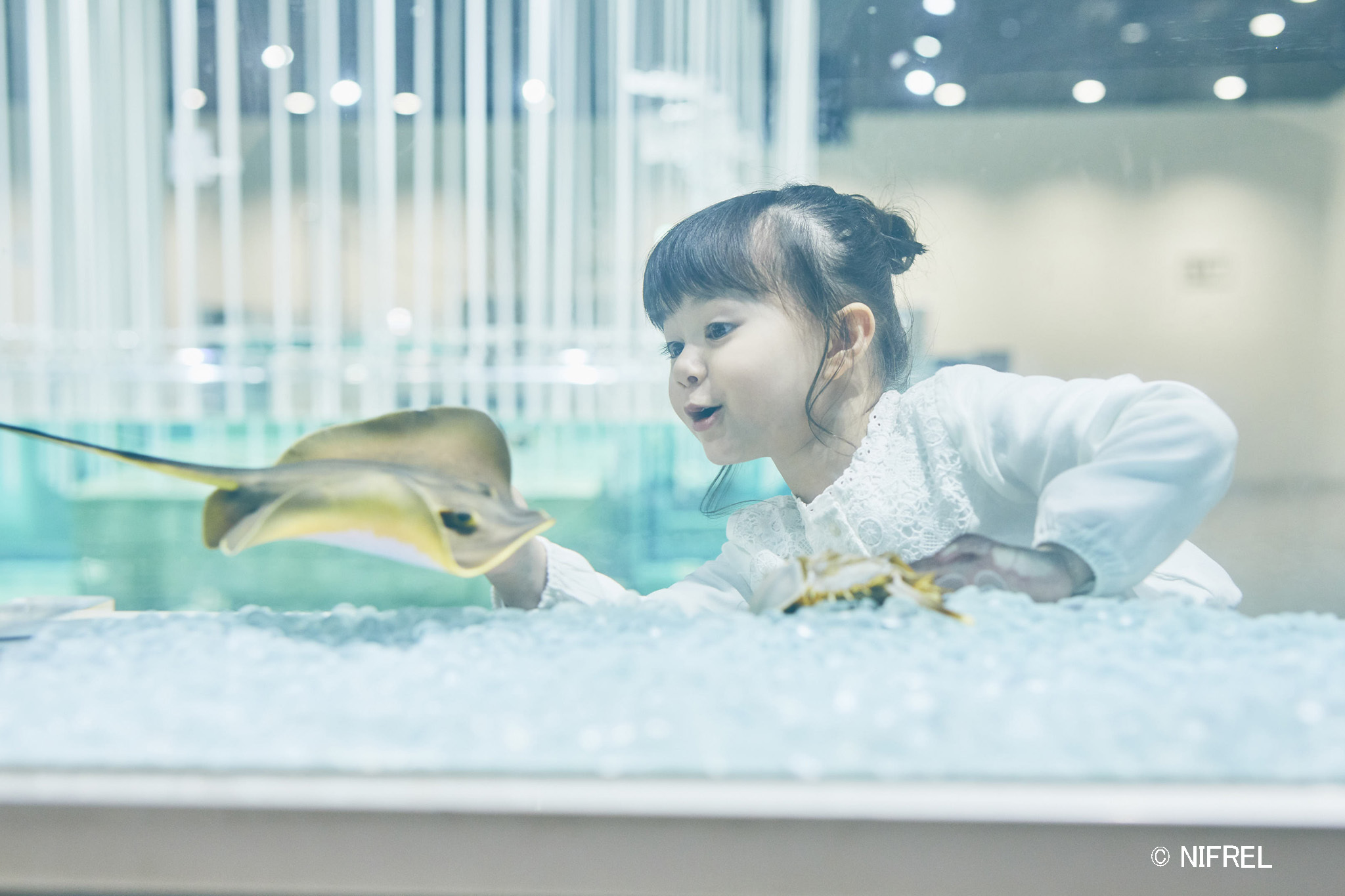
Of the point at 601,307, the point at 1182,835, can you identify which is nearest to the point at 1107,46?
the point at 601,307

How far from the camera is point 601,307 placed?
2.38 ft

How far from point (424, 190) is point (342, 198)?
75 mm

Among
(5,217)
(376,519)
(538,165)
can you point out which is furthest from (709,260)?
(5,217)

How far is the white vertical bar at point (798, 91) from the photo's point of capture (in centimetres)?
67

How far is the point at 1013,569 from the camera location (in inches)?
23.4

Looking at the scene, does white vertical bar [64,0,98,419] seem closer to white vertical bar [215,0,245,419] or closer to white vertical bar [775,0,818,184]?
white vertical bar [215,0,245,419]

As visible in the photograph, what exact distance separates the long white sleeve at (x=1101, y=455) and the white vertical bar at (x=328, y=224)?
52cm

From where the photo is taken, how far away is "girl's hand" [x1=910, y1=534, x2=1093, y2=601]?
23.2 inches

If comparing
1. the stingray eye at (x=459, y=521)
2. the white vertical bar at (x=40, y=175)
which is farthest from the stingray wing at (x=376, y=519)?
the white vertical bar at (x=40, y=175)

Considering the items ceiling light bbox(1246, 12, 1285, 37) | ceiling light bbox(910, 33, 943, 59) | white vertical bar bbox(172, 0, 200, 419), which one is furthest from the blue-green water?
ceiling light bbox(1246, 12, 1285, 37)

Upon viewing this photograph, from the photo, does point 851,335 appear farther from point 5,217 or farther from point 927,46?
point 5,217

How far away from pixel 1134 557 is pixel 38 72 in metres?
1.01

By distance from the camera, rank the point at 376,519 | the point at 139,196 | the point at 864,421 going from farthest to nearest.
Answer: the point at 139,196 < the point at 864,421 < the point at 376,519

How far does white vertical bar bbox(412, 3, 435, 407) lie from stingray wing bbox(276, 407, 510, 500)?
80mm
